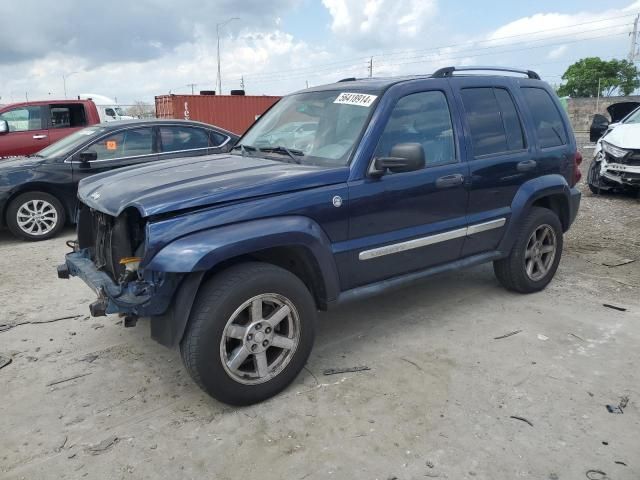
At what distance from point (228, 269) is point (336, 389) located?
3.37 feet

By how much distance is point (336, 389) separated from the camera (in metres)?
3.39

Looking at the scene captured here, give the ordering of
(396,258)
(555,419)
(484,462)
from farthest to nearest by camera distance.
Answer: (396,258) < (555,419) < (484,462)

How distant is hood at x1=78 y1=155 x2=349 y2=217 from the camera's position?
119 inches

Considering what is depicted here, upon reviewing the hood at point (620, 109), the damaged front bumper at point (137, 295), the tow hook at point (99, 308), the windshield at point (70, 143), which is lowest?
the tow hook at point (99, 308)

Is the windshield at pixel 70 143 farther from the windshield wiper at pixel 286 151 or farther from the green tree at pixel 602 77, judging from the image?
the green tree at pixel 602 77

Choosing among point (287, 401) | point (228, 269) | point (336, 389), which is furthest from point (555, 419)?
point (228, 269)

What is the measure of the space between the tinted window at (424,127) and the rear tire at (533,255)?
1156mm

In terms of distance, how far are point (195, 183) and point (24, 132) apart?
7754mm

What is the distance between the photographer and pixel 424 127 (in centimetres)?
396

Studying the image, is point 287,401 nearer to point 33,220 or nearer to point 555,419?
point 555,419

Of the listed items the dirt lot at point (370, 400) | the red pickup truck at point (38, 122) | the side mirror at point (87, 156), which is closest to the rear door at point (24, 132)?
the red pickup truck at point (38, 122)

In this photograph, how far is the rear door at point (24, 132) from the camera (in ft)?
30.7

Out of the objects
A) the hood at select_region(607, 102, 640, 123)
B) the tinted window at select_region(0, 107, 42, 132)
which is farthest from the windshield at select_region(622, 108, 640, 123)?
the tinted window at select_region(0, 107, 42, 132)

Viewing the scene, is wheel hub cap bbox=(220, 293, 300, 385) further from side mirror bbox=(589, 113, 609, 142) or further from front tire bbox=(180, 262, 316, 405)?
side mirror bbox=(589, 113, 609, 142)
